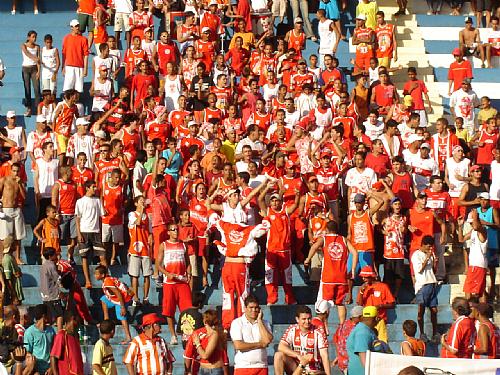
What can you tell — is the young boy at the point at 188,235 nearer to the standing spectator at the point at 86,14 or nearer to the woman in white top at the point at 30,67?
the woman in white top at the point at 30,67

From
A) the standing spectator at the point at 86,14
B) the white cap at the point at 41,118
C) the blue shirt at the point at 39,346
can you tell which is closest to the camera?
the blue shirt at the point at 39,346

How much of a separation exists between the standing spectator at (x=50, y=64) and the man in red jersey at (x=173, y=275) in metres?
6.63

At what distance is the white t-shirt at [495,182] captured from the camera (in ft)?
77.4

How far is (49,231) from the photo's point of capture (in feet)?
73.0

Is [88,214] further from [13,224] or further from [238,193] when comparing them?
[238,193]

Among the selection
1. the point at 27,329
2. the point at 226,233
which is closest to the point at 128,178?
the point at 226,233

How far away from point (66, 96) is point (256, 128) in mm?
3495

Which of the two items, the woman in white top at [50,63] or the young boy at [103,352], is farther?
the woman in white top at [50,63]

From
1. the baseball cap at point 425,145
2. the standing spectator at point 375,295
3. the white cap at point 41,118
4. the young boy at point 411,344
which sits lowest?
the young boy at point 411,344

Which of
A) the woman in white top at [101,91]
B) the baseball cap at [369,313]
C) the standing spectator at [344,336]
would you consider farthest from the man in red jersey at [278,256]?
the woman in white top at [101,91]

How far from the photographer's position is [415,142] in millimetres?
24141

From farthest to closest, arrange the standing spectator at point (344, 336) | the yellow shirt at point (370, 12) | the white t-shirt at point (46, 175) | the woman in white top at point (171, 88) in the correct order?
the yellow shirt at point (370, 12), the woman in white top at point (171, 88), the white t-shirt at point (46, 175), the standing spectator at point (344, 336)

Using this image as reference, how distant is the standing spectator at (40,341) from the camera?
19516 mm

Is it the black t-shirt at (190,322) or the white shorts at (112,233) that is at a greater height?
the white shorts at (112,233)
